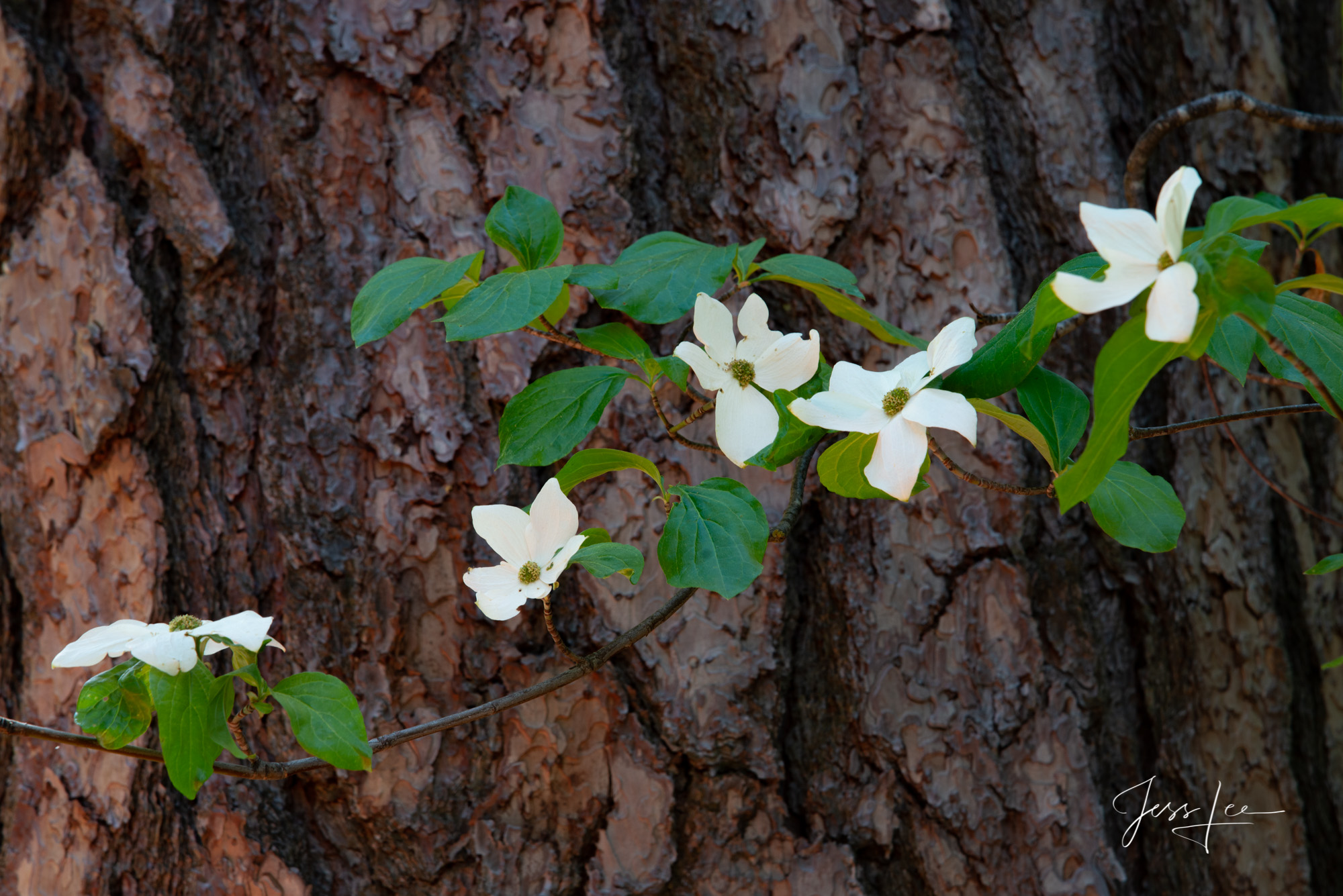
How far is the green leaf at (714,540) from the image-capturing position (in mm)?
572

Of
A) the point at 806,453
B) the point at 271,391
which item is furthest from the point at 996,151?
the point at 271,391

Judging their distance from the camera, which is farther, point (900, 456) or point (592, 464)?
point (592, 464)

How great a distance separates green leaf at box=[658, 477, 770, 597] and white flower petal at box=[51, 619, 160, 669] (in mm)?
369

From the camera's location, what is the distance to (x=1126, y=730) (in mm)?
1071

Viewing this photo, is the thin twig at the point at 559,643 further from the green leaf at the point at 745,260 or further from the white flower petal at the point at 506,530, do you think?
the green leaf at the point at 745,260

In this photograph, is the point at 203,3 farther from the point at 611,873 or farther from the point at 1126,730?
the point at 1126,730

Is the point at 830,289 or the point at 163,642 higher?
the point at 830,289

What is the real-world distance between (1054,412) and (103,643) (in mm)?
685

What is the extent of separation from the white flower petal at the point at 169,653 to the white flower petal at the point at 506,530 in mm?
205

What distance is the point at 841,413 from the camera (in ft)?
1.73

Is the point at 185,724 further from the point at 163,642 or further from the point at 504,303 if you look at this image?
the point at 504,303

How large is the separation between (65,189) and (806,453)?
94 cm

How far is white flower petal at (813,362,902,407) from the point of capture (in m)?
0.54
